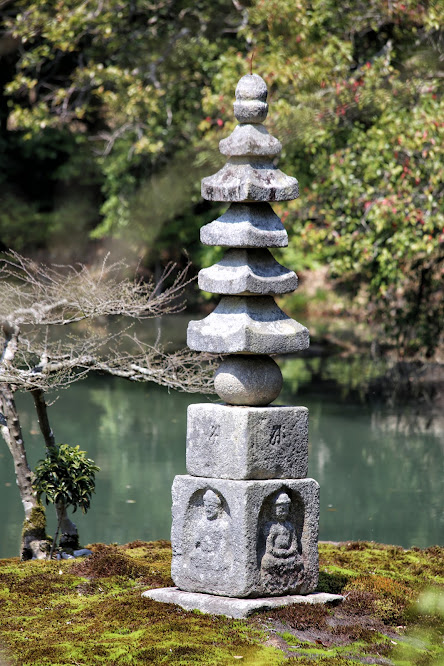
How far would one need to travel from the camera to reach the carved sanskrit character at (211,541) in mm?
6211

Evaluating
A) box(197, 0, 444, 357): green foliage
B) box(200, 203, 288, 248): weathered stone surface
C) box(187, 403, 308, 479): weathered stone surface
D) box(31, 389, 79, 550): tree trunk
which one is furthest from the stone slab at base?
box(197, 0, 444, 357): green foliage

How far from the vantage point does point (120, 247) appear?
76.9 ft

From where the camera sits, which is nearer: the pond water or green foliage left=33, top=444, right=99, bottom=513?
green foliage left=33, top=444, right=99, bottom=513

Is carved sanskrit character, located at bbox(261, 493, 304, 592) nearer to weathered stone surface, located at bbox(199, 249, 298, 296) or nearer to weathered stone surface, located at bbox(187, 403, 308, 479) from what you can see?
weathered stone surface, located at bbox(187, 403, 308, 479)

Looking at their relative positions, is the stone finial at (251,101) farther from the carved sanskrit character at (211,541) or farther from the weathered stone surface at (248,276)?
the carved sanskrit character at (211,541)

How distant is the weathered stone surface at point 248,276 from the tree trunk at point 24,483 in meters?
2.64

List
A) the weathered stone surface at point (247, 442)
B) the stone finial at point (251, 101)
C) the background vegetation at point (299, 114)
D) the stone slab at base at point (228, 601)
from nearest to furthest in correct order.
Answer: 1. the stone slab at base at point (228, 601)
2. the weathered stone surface at point (247, 442)
3. the stone finial at point (251, 101)
4. the background vegetation at point (299, 114)

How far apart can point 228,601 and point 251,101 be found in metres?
3.20

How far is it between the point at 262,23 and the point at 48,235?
9.68 m

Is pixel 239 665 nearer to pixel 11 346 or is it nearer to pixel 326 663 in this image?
pixel 326 663

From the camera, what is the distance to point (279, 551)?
20.5 feet

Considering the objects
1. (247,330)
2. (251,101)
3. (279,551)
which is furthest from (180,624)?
(251,101)

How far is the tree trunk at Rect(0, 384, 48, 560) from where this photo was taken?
27.3 feet

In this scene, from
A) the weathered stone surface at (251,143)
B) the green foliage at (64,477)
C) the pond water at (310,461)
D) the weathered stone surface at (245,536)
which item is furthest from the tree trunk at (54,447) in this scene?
the weathered stone surface at (251,143)
